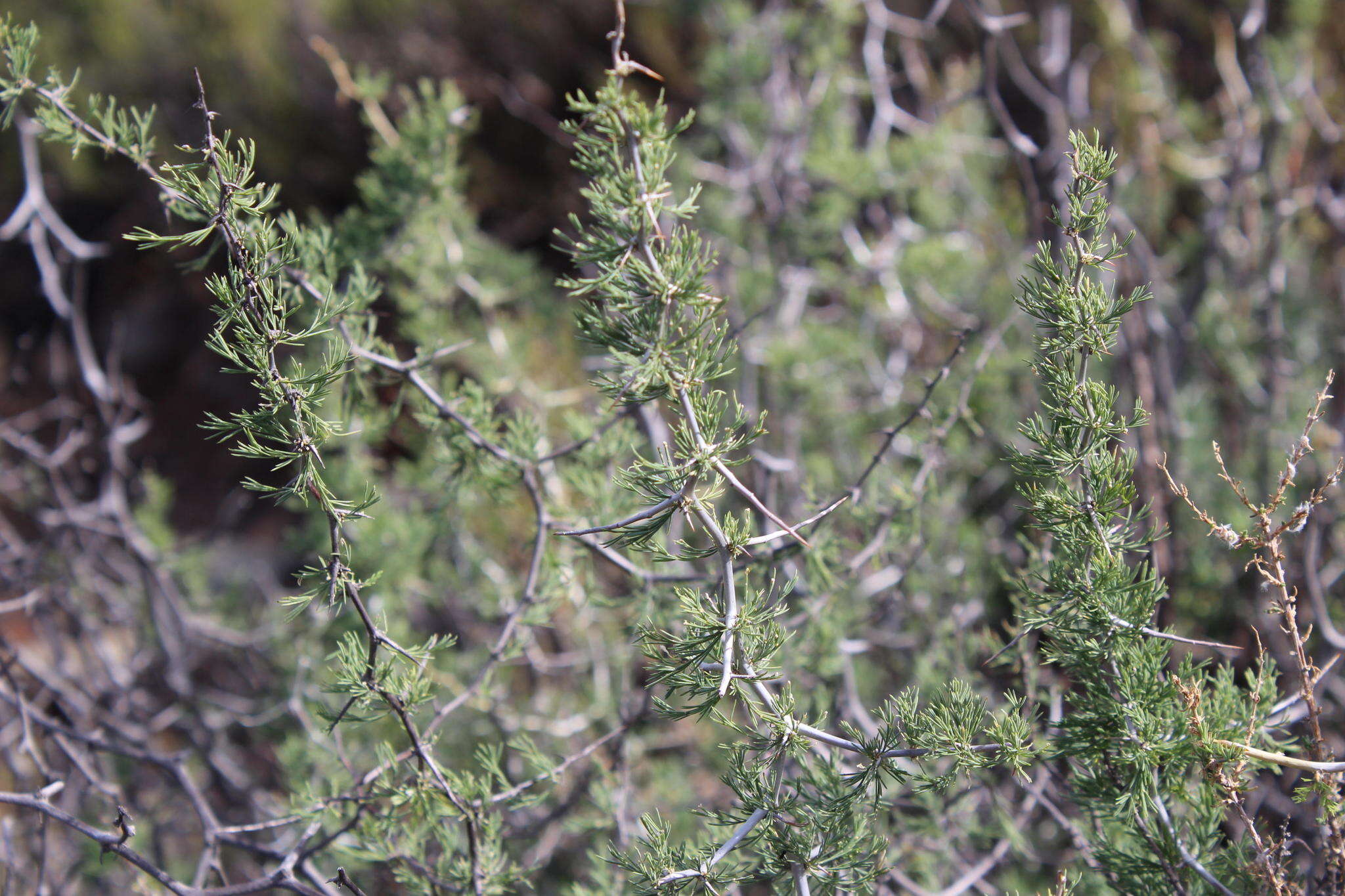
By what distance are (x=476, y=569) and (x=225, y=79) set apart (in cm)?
A: 357

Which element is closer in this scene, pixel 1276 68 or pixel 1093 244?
pixel 1093 244

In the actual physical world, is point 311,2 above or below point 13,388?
above

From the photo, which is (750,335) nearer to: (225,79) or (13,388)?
(13,388)

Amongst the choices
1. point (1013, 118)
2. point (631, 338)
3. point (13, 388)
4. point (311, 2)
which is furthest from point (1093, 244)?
point (311, 2)

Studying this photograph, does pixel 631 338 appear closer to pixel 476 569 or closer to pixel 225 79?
pixel 476 569

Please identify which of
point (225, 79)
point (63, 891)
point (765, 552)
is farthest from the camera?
point (225, 79)

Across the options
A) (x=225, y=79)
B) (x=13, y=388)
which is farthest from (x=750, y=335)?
(x=225, y=79)

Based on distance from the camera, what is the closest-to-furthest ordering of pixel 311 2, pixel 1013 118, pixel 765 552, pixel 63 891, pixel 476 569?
pixel 765 552
pixel 63 891
pixel 476 569
pixel 1013 118
pixel 311 2

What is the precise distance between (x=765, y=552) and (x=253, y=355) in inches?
18.2

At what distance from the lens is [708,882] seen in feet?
1.75

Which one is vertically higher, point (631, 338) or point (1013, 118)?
point (631, 338)

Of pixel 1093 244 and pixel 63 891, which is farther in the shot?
pixel 63 891

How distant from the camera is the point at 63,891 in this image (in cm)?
107

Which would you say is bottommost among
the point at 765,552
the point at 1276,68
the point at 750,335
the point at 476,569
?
the point at 476,569
